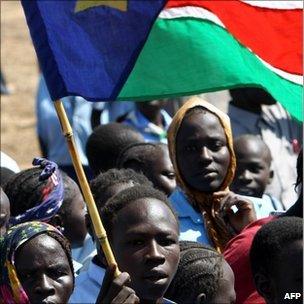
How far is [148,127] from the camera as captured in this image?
1100 centimetres

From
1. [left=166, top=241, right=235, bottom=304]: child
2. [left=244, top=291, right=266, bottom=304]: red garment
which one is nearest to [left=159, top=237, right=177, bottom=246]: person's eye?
[left=166, top=241, right=235, bottom=304]: child

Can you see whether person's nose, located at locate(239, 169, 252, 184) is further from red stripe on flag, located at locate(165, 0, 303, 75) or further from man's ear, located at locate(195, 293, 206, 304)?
man's ear, located at locate(195, 293, 206, 304)

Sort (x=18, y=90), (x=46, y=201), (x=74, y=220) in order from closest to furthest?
(x=46, y=201) → (x=74, y=220) → (x=18, y=90)

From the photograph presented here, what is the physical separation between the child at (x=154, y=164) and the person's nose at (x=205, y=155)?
43 cm

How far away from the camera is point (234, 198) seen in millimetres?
7750

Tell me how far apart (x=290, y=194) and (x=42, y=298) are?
166 inches

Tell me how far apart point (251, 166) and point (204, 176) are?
1343 millimetres

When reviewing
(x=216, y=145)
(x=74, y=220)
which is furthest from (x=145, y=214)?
(x=216, y=145)

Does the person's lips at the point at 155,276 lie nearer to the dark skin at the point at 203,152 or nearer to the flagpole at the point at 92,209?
the flagpole at the point at 92,209

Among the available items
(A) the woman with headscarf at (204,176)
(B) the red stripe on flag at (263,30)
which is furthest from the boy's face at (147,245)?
(A) the woman with headscarf at (204,176)

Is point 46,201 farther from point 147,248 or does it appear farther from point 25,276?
point 25,276

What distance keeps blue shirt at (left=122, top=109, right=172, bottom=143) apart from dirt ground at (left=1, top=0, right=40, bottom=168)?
426cm

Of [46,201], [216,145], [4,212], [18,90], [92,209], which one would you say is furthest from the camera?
[18,90]

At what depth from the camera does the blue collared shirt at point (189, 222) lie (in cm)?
786
